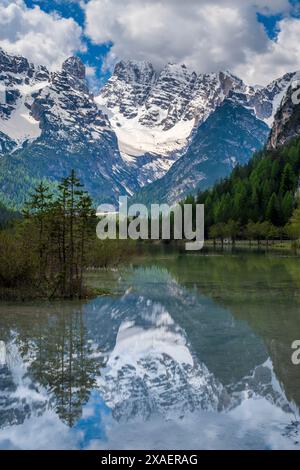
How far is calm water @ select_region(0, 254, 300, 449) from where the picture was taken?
50.6ft

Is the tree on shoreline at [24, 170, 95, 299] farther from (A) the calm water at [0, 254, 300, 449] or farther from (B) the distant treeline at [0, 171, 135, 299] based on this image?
(A) the calm water at [0, 254, 300, 449]

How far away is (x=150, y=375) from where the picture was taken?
2167 cm

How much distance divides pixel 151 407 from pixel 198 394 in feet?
6.78

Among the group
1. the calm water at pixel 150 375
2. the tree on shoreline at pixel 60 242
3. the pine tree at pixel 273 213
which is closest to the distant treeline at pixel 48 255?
the tree on shoreline at pixel 60 242

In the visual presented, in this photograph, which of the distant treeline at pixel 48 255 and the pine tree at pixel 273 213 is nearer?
the distant treeline at pixel 48 255

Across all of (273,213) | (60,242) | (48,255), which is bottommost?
(48,255)

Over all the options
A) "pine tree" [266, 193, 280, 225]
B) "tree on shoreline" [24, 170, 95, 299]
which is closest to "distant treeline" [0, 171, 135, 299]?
"tree on shoreline" [24, 170, 95, 299]

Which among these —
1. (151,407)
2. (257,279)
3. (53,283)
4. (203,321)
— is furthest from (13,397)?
(257,279)

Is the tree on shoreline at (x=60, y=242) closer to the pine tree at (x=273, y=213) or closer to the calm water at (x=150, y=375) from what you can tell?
the calm water at (x=150, y=375)

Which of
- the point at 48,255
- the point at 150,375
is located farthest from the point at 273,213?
the point at 150,375

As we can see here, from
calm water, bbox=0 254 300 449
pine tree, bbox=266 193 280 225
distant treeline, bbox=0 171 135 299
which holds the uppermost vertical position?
pine tree, bbox=266 193 280 225

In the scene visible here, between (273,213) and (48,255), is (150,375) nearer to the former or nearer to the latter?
(48,255)

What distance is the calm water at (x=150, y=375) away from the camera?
1543 cm
